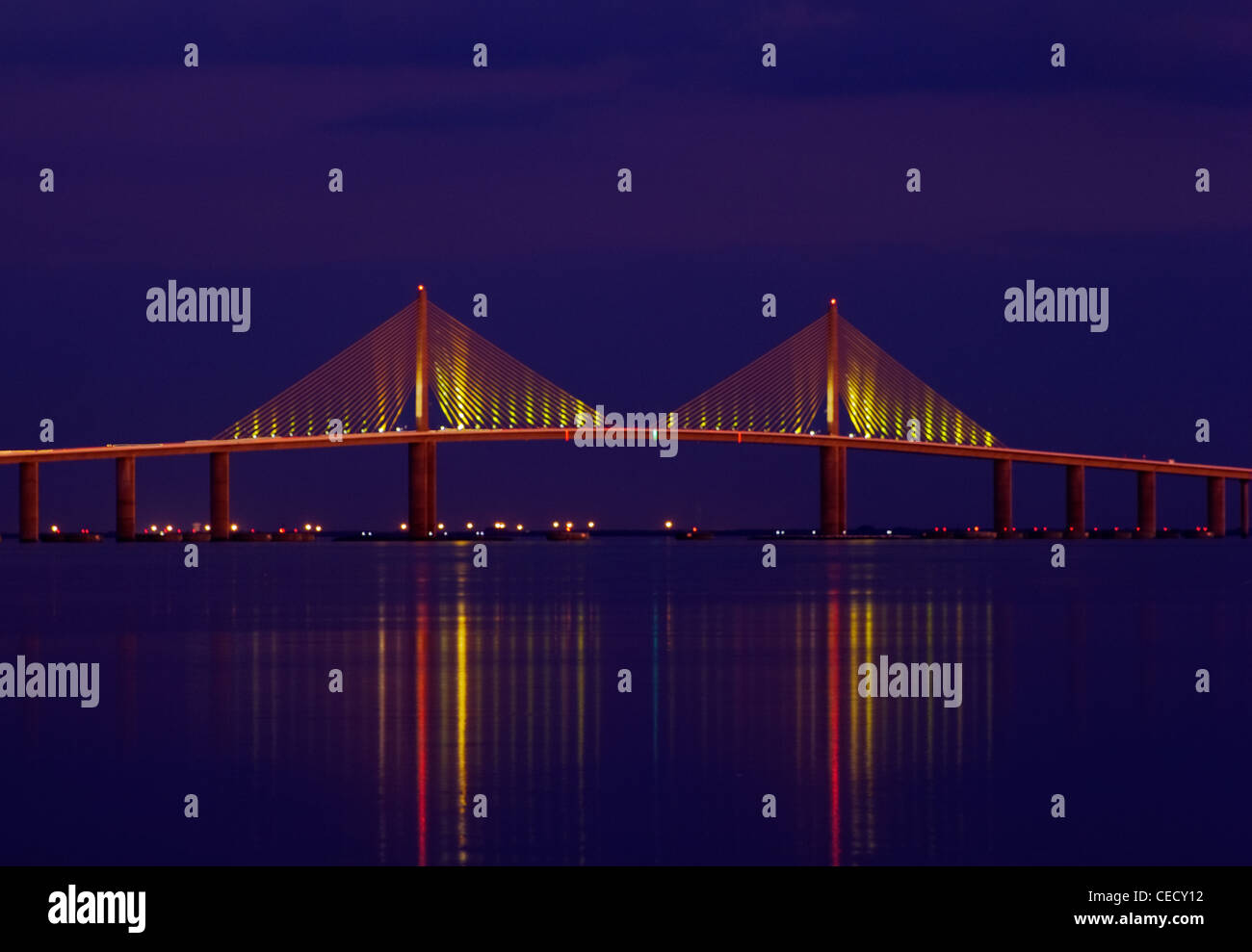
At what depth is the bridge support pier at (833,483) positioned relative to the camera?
84.9 metres

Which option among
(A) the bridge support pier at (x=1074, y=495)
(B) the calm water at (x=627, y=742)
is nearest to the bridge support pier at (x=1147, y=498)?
(A) the bridge support pier at (x=1074, y=495)

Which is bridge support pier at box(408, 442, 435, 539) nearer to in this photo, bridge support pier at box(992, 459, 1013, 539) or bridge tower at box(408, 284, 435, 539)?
bridge tower at box(408, 284, 435, 539)

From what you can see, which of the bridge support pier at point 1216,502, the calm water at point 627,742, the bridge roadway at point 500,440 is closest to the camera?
the calm water at point 627,742

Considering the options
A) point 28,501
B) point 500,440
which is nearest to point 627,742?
point 500,440

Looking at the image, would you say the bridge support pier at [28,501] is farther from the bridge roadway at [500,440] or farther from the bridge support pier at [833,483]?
the bridge support pier at [833,483]

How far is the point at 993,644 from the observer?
82.5 ft

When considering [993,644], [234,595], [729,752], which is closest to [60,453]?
[234,595]

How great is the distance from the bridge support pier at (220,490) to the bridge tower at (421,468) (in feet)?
27.3

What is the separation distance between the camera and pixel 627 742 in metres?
14.9

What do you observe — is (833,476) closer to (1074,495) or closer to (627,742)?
(1074,495)

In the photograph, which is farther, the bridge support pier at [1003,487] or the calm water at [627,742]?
the bridge support pier at [1003,487]

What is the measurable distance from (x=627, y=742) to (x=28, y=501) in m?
81.4

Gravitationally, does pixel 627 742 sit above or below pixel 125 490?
below

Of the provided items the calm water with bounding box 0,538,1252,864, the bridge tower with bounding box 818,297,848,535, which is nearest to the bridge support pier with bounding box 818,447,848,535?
the bridge tower with bounding box 818,297,848,535
